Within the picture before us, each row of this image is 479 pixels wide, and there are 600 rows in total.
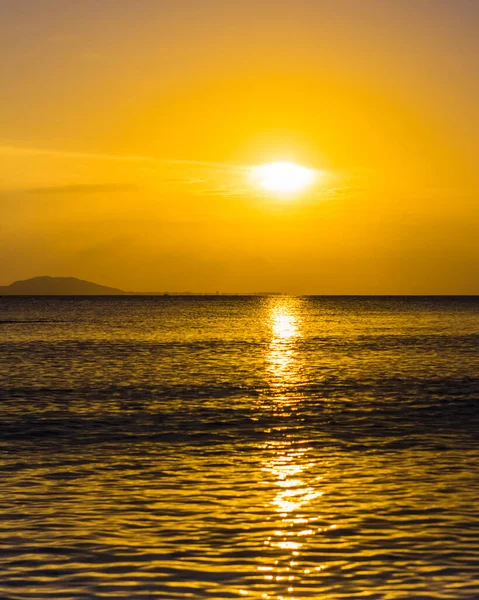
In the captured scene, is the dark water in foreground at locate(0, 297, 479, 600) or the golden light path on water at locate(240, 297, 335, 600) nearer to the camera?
Result: the golden light path on water at locate(240, 297, 335, 600)

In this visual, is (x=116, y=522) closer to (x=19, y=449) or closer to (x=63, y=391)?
(x=19, y=449)

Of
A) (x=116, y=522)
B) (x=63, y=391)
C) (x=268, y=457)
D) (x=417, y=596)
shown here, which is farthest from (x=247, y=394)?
(x=417, y=596)

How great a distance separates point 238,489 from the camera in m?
18.6

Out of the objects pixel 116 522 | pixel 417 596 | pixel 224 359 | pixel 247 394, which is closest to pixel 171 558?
pixel 116 522

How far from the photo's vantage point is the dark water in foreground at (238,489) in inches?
495

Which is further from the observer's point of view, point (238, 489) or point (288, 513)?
point (238, 489)

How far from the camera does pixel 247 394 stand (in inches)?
1607

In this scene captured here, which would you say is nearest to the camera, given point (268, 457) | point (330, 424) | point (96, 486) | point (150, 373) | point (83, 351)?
point (96, 486)

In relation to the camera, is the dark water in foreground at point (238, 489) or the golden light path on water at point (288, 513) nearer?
the golden light path on water at point (288, 513)

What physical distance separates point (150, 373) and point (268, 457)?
29781 millimetres

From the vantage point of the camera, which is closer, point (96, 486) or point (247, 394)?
point (96, 486)

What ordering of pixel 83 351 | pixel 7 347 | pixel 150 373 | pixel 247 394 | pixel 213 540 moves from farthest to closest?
pixel 7 347, pixel 83 351, pixel 150 373, pixel 247 394, pixel 213 540

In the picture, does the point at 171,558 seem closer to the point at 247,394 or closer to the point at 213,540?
the point at 213,540

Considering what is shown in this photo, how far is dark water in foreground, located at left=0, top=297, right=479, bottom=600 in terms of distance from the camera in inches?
495
